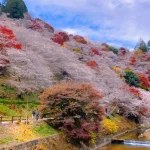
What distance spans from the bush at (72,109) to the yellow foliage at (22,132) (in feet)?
13.8

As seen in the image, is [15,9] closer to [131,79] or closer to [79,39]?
[79,39]

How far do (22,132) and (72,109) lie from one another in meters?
6.28

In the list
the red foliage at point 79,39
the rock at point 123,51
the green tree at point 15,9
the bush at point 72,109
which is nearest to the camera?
the bush at point 72,109

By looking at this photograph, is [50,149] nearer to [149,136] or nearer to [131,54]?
[149,136]

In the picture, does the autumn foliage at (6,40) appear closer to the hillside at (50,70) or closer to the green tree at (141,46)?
the hillside at (50,70)

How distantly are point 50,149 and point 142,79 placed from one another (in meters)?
51.2

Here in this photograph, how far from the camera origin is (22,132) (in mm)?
22312

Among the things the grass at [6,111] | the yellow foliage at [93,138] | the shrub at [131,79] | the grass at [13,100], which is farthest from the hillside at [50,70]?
the yellow foliage at [93,138]

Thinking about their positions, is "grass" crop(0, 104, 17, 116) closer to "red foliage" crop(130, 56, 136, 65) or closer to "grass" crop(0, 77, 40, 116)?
"grass" crop(0, 77, 40, 116)

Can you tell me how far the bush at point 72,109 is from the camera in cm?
2723

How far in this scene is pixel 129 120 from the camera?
4969 cm

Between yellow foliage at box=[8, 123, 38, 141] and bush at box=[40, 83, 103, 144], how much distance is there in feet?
13.8

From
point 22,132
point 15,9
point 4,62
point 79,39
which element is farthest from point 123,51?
point 22,132

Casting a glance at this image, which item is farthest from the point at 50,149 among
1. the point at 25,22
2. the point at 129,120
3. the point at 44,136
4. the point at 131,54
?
the point at 131,54
